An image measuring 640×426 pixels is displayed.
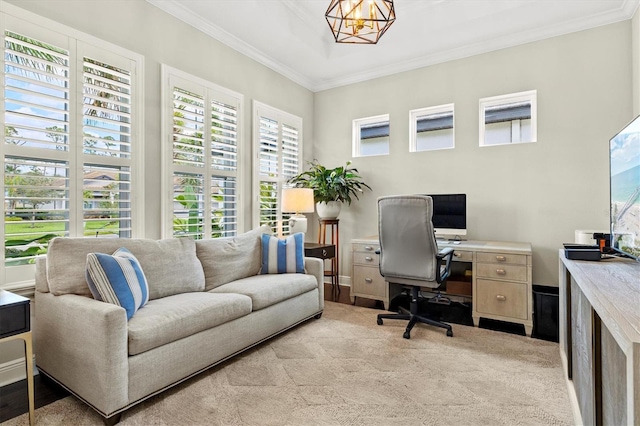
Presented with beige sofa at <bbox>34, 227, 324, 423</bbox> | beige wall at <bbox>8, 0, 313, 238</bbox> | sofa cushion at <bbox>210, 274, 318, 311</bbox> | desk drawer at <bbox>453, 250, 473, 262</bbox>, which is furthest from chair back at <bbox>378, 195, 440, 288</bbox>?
beige wall at <bbox>8, 0, 313, 238</bbox>

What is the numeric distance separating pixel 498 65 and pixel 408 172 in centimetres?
150

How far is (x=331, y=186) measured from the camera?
4379 millimetres

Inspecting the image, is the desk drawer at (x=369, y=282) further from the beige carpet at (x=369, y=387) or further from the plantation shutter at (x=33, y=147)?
the plantation shutter at (x=33, y=147)

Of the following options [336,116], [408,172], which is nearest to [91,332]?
[408,172]

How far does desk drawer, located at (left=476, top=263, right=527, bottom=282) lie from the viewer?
3033 millimetres

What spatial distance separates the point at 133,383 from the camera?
183 cm

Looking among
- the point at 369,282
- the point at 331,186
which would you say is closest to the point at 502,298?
the point at 369,282

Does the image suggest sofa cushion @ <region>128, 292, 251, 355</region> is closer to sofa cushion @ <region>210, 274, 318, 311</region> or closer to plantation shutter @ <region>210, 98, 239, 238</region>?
sofa cushion @ <region>210, 274, 318, 311</region>

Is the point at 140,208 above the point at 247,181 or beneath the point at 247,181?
beneath

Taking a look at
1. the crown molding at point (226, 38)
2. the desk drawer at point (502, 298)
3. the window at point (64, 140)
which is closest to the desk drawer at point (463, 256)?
the desk drawer at point (502, 298)

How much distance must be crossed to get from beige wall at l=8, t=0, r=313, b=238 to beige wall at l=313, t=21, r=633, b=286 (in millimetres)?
1711

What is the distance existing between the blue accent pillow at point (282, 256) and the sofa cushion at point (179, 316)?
753mm

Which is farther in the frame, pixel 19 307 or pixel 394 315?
pixel 394 315

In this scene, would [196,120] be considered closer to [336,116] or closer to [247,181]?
[247,181]
